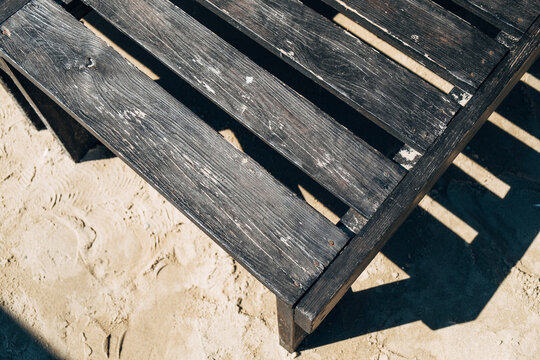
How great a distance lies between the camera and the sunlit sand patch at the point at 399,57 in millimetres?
3363

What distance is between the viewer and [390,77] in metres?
2.39

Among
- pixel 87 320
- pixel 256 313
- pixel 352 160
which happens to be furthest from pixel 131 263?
pixel 352 160

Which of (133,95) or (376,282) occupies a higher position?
(133,95)

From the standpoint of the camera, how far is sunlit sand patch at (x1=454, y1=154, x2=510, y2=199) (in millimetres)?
3082

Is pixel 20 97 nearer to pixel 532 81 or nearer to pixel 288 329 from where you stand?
pixel 288 329

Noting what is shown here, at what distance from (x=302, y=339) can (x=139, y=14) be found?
1738 mm

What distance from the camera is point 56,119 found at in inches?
118

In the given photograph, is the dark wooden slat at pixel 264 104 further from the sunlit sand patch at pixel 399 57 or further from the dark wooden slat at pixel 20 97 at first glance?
the sunlit sand patch at pixel 399 57

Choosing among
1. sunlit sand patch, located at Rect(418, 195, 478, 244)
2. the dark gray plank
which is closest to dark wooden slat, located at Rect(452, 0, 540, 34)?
sunlit sand patch, located at Rect(418, 195, 478, 244)

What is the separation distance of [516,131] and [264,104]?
170cm

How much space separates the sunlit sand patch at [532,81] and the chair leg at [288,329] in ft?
6.57

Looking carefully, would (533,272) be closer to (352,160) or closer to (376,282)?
(376,282)

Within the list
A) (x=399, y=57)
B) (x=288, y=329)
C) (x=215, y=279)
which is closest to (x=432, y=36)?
(x=399, y=57)

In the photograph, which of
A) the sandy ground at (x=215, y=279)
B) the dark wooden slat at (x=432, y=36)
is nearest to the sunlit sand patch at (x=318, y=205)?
the sandy ground at (x=215, y=279)
